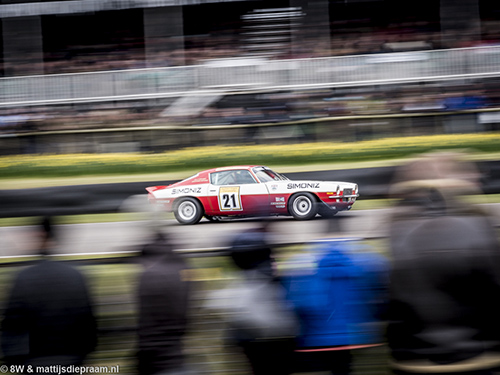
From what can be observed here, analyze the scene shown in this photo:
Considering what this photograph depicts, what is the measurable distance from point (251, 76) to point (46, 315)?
13.3 meters

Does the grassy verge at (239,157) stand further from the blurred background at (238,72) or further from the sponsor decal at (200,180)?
the sponsor decal at (200,180)

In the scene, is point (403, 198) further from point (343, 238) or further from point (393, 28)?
point (393, 28)

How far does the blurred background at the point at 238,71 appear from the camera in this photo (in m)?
14.3

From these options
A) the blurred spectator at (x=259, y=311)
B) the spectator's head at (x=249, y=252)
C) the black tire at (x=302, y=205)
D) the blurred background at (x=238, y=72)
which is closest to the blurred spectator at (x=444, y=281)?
the blurred spectator at (x=259, y=311)

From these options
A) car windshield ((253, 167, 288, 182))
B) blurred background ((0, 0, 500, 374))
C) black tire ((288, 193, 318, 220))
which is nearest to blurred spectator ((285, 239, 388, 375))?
black tire ((288, 193, 318, 220))

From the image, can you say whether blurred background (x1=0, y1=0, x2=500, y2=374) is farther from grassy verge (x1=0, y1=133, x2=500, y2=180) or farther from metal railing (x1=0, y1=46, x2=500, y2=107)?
grassy verge (x1=0, y1=133, x2=500, y2=180)

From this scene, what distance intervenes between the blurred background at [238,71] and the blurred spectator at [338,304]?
37.9 ft

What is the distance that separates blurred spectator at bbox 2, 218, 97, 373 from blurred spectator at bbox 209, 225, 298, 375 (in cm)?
71

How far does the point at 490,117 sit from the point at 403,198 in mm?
12169

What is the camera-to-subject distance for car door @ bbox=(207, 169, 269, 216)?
8719mm

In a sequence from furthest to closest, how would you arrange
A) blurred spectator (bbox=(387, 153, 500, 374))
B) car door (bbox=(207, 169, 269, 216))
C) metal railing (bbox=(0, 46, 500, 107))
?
1. metal railing (bbox=(0, 46, 500, 107))
2. car door (bbox=(207, 169, 269, 216))
3. blurred spectator (bbox=(387, 153, 500, 374))

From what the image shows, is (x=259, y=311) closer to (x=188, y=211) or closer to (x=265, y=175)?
(x=265, y=175)

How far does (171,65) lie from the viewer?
16.8 metres

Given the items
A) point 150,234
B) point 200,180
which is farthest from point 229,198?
point 150,234
